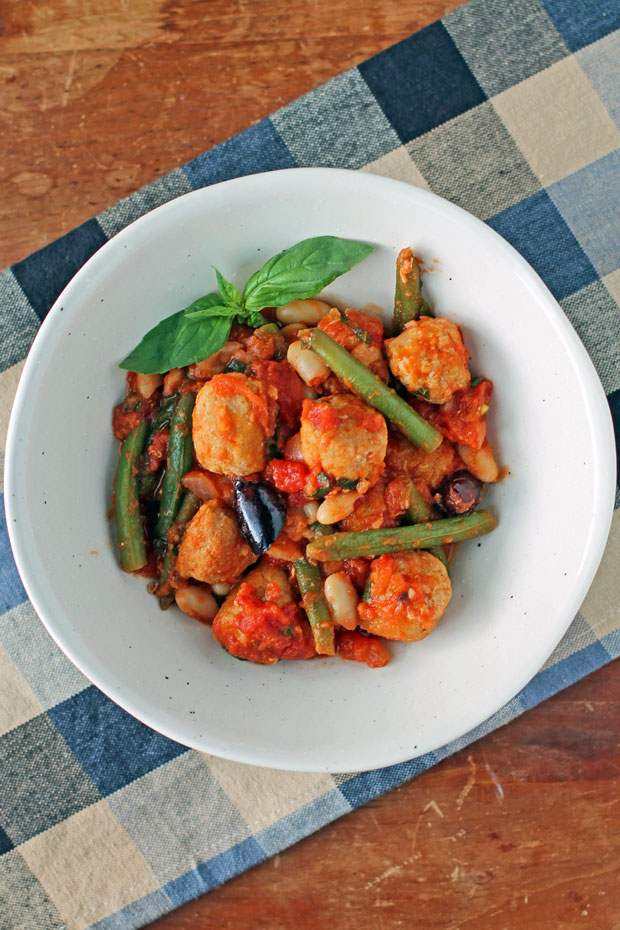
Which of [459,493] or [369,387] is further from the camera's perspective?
[459,493]

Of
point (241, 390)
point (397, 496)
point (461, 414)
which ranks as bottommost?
point (397, 496)

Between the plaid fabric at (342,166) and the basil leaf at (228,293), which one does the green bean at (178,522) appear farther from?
the plaid fabric at (342,166)

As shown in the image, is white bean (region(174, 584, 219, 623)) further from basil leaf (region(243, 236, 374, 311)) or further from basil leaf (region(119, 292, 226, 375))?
basil leaf (region(243, 236, 374, 311))

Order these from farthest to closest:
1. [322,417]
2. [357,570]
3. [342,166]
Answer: [342,166], [357,570], [322,417]

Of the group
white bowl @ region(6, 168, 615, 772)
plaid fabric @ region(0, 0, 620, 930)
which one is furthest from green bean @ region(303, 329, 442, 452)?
plaid fabric @ region(0, 0, 620, 930)

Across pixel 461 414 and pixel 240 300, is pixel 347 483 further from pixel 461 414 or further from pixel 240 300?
pixel 240 300

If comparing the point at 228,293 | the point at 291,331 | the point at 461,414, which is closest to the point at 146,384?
the point at 228,293

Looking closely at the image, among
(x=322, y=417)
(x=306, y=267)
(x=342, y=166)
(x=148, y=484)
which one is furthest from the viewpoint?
(x=342, y=166)
